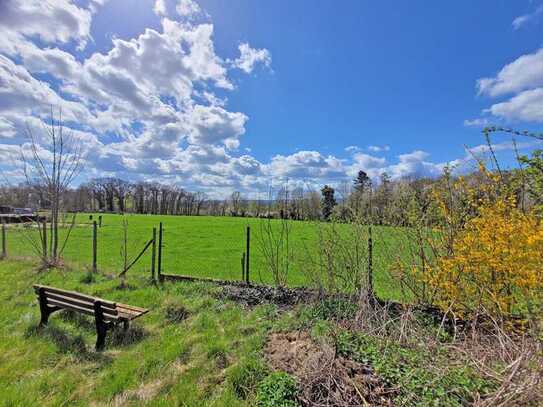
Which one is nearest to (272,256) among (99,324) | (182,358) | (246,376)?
(182,358)

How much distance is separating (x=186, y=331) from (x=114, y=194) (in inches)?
3169

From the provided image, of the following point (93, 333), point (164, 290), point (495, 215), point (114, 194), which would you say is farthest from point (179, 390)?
point (114, 194)

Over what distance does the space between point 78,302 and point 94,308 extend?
511 mm

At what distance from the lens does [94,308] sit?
3.73 metres

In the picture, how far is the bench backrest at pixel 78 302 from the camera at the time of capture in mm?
3696

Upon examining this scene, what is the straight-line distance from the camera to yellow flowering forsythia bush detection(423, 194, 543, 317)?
9.86ft

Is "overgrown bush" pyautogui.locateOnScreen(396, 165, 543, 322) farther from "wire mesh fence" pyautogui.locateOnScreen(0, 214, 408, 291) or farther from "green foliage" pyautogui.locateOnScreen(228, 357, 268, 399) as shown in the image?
"green foliage" pyautogui.locateOnScreen(228, 357, 268, 399)

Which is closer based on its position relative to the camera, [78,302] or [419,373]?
[419,373]

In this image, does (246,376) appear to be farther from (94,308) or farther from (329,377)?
(94,308)

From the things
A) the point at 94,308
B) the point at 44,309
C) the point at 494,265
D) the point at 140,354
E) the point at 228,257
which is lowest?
the point at 228,257

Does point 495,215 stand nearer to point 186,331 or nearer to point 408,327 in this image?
point 408,327

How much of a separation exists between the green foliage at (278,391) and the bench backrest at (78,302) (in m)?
2.27

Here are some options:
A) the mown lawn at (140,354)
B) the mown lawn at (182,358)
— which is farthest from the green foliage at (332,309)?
the mown lawn at (140,354)

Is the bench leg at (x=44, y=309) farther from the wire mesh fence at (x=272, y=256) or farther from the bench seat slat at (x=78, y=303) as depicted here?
the wire mesh fence at (x=272, y=256)
